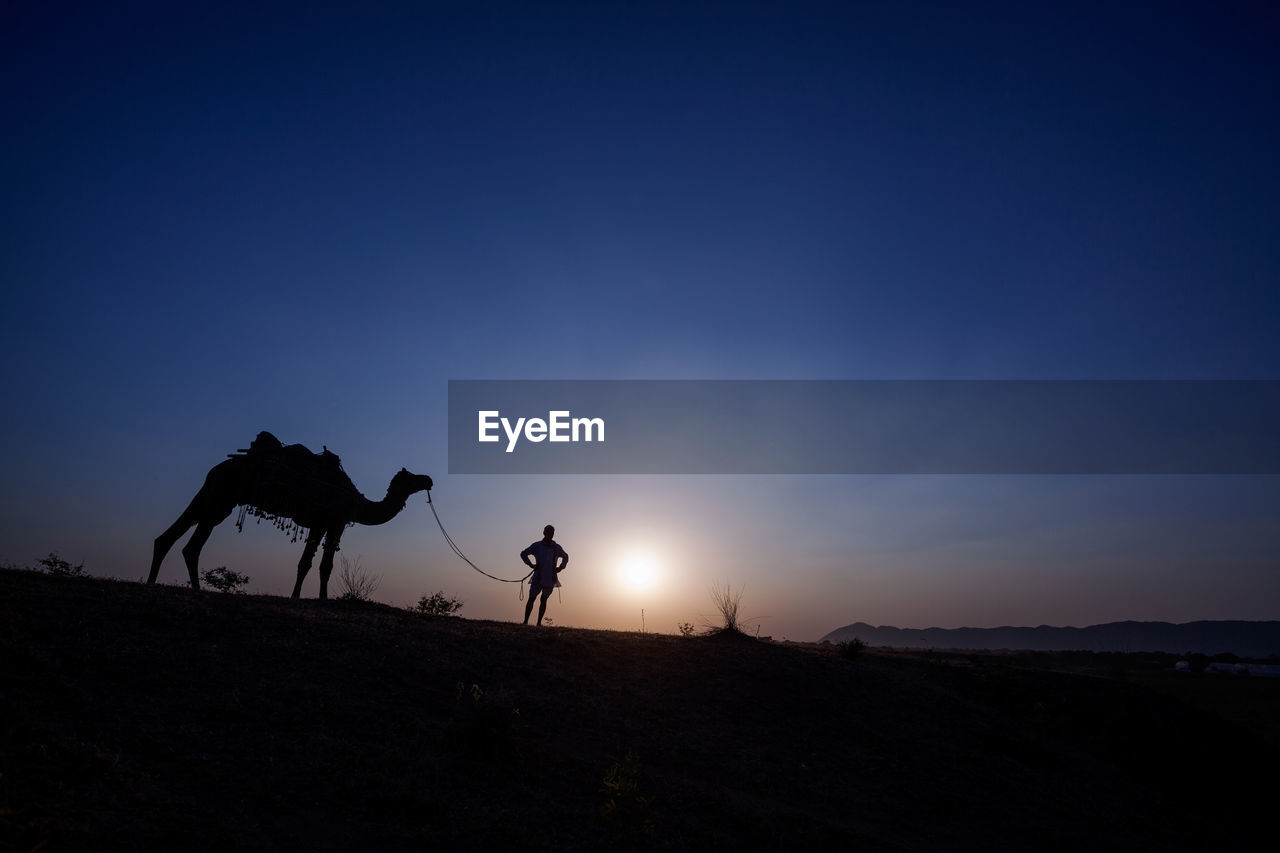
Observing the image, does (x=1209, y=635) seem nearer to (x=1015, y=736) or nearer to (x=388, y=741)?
(x=1015, y=736)

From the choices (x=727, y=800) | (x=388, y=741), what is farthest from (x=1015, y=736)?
(x=388, y=741)

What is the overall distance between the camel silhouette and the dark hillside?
278 cm

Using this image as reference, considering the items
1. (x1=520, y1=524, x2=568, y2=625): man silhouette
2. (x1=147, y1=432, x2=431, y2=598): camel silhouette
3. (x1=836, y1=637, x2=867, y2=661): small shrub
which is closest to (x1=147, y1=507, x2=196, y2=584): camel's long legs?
(x1=147, y1=432, x2=431, y2=598): camel silhouette

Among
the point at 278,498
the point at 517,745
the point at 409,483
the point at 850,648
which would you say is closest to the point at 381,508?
the point at 409,483

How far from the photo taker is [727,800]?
8516mm

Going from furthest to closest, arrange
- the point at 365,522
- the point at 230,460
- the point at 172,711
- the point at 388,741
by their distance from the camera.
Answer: the point at 365,522 < the point at 230,460 < the point at 388,741 < the point at 172,711

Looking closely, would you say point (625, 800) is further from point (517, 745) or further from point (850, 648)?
point (850, 648)

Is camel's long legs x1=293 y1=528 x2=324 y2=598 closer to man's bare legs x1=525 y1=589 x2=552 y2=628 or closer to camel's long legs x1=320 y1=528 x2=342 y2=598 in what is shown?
camel's long legs x1=320 y1=528 x2=342 y2=598

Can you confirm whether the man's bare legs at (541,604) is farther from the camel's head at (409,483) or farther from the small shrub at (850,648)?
the small shrub at (850,648)

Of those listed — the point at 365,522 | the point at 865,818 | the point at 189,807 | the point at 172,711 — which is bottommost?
the point at 865,818

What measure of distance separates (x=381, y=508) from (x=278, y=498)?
3088 millimetres

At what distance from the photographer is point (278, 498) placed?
1627cm

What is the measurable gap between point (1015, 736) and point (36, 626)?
15763mm

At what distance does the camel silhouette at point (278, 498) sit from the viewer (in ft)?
50.7
